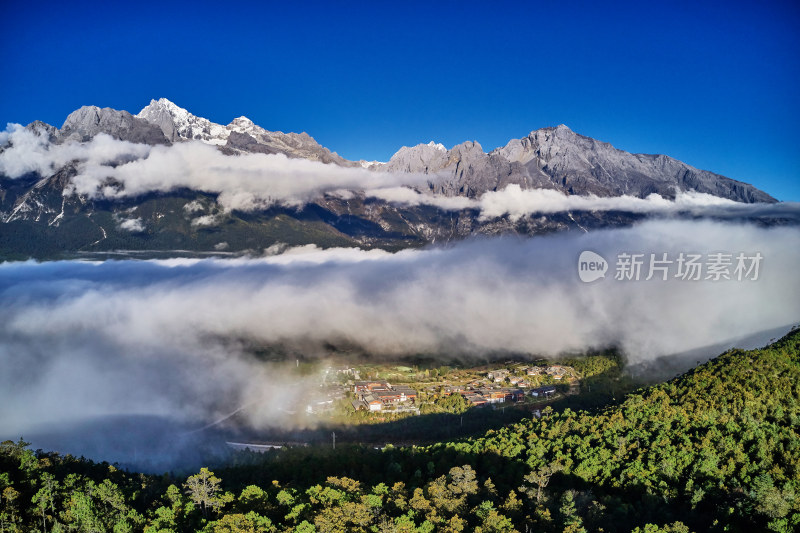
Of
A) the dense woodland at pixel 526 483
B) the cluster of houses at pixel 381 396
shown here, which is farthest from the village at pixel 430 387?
the dense woodland at pixel 526 483

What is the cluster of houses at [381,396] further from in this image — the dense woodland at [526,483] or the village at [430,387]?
the dense woodland at [526,483]

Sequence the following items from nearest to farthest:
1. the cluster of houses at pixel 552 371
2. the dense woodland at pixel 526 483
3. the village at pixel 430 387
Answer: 1. the dense woodland at pixel 526 483
2. the village at pixel 430 387
3. the cluster of houses at pixel 552 371

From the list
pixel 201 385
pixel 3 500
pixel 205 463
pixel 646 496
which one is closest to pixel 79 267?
pixel 201 385

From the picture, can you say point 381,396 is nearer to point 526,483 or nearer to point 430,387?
point 430,387

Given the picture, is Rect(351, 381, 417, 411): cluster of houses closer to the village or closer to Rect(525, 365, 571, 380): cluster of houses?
the village

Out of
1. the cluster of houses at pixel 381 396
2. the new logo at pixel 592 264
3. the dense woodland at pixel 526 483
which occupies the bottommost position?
the cluster of houses at pixel 381 396

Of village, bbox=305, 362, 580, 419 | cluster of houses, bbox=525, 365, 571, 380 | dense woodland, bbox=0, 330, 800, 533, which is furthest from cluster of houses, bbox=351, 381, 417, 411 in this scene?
dense woodland, bbox=0, 330, 800, 533

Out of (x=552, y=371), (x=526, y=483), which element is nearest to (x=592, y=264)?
(x=552, y=371)

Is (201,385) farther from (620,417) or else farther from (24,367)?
(620,417)

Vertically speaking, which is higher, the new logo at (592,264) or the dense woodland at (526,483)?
the new logo at (592,264)

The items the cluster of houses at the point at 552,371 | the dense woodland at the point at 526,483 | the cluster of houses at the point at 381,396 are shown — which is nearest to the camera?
the dense woodland at the point at 526,483
